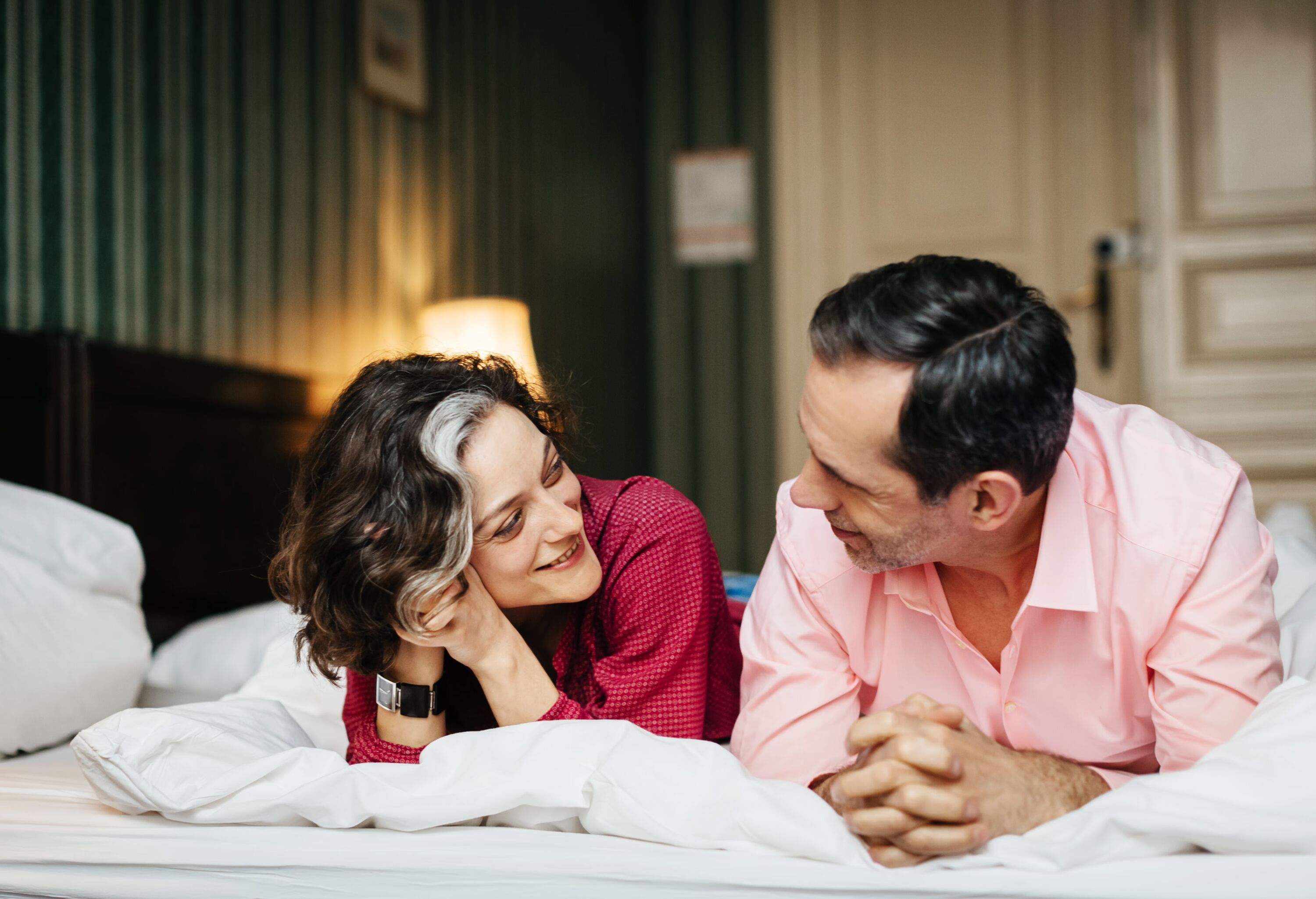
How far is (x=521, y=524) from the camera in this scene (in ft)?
4.16

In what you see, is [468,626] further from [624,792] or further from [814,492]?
[814,492]

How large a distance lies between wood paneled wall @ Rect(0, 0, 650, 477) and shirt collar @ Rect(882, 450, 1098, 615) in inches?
59.8

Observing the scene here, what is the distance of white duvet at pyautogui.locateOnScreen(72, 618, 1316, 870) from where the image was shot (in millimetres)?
852

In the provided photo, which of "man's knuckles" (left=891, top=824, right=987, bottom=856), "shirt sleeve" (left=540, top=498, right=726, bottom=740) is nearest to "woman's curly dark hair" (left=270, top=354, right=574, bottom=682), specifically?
"shirt sleeve" (left=540, top=498, right=726, bottom=740)

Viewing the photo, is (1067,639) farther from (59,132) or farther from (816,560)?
(59,132)

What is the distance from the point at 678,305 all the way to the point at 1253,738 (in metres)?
3.86

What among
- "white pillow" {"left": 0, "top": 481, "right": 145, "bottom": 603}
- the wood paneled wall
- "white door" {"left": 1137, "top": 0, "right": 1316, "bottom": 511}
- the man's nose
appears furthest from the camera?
"white door" {"left": 1137, "top": 0, "right": 1316, "bottom": 511}

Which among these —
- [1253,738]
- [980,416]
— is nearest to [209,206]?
[980,416]

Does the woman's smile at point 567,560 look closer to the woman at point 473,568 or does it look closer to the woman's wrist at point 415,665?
the woman at point 473,568

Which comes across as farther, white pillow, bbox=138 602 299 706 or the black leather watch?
white pillow, bbox=138 602 299 706

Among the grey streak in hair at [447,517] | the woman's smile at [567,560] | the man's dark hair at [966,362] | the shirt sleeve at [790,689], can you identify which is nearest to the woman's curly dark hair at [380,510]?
the grey streak in hair at [447,517]

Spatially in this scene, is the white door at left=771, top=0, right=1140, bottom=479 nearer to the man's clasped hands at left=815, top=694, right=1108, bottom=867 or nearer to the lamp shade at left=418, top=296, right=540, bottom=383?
the lamp shade at left=418, top=296, right=540, bottom=383

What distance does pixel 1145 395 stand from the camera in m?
3.73

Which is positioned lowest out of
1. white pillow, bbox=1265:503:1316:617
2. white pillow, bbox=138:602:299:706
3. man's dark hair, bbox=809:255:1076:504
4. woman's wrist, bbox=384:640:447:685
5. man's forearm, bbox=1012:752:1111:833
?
white pillow, bbox=138:602:299:706
